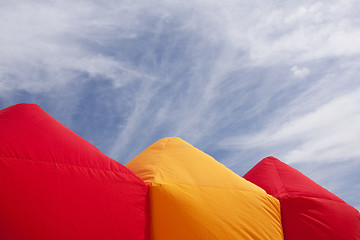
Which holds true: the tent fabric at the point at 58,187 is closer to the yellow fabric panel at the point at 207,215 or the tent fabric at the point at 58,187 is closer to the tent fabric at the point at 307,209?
the yellow fabric panel at the point at 207,215

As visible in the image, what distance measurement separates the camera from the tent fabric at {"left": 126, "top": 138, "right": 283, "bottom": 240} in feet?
8.97

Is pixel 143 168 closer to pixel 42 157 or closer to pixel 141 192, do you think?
pixel 141 192

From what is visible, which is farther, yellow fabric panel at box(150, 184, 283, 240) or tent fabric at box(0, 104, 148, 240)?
yellow fabric panel at box(150, 184, 283, 240)

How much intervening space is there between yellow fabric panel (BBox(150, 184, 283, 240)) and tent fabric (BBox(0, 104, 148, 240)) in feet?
0.45

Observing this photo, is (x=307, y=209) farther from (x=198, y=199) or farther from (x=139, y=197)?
(x=139, y=197)

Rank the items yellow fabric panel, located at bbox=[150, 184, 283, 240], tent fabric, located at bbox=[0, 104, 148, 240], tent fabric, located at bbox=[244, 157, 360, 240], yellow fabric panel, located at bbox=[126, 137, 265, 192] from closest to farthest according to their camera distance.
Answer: tent fabric, located at bbox=[0, 104, 148, 240], yellow fabric panel, located at bbox=[150, 184, 283, 240], yellow fabric panel, located at bbox=[126, 137, 265, 192], tent fabric, located at bbox=[244, 157, 360, 240]

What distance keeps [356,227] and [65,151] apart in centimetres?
301

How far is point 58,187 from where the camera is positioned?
2312mm

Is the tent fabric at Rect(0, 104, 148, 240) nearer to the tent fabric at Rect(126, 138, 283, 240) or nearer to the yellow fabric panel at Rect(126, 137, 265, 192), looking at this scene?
the tent fabric at Rect(126, 138, 283, 240)

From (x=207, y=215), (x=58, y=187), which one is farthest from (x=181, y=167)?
(x=58, y=187)

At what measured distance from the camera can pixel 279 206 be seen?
343 cm

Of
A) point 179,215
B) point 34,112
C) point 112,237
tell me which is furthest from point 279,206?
point 34,112

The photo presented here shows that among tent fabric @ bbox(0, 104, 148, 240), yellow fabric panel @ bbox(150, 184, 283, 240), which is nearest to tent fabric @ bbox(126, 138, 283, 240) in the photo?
yellow fabric panel @ bbox(150, 184, 283, 240)

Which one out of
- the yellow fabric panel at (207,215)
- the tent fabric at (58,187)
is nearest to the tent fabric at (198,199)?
the yellow fabric panel at (207,215)
